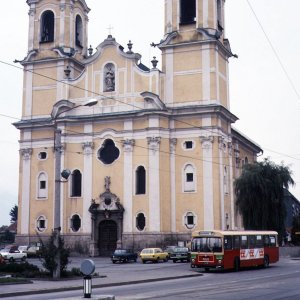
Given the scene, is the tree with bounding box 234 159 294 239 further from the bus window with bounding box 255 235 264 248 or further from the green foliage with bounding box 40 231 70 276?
the green foliage with bounding box 40 231 70 276

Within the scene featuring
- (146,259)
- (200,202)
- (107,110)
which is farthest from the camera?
(107,110)

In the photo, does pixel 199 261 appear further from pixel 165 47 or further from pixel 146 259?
pixel 165 47

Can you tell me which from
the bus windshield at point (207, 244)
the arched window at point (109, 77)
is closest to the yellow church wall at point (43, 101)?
the arched window at point (109, 77)

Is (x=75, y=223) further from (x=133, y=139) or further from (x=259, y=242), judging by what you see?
(x=259, y=242)

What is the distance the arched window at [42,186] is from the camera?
56.3 metres

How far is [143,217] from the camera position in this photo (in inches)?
2046

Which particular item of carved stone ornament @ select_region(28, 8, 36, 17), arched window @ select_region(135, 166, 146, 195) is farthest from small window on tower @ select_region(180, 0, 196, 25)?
carved stone ornament @ select_region(28, 8, 36, 17)

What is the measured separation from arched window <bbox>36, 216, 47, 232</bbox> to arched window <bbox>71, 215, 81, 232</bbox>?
116 inches

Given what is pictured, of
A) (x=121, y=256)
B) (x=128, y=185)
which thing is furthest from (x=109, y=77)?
(x=121, y=256)

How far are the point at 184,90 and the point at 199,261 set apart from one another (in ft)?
74.6

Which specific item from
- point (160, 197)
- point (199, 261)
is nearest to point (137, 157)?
point (160, 197)

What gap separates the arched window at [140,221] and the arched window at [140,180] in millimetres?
2006

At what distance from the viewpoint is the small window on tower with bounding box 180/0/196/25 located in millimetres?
54906

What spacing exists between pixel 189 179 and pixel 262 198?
21.1 ft
